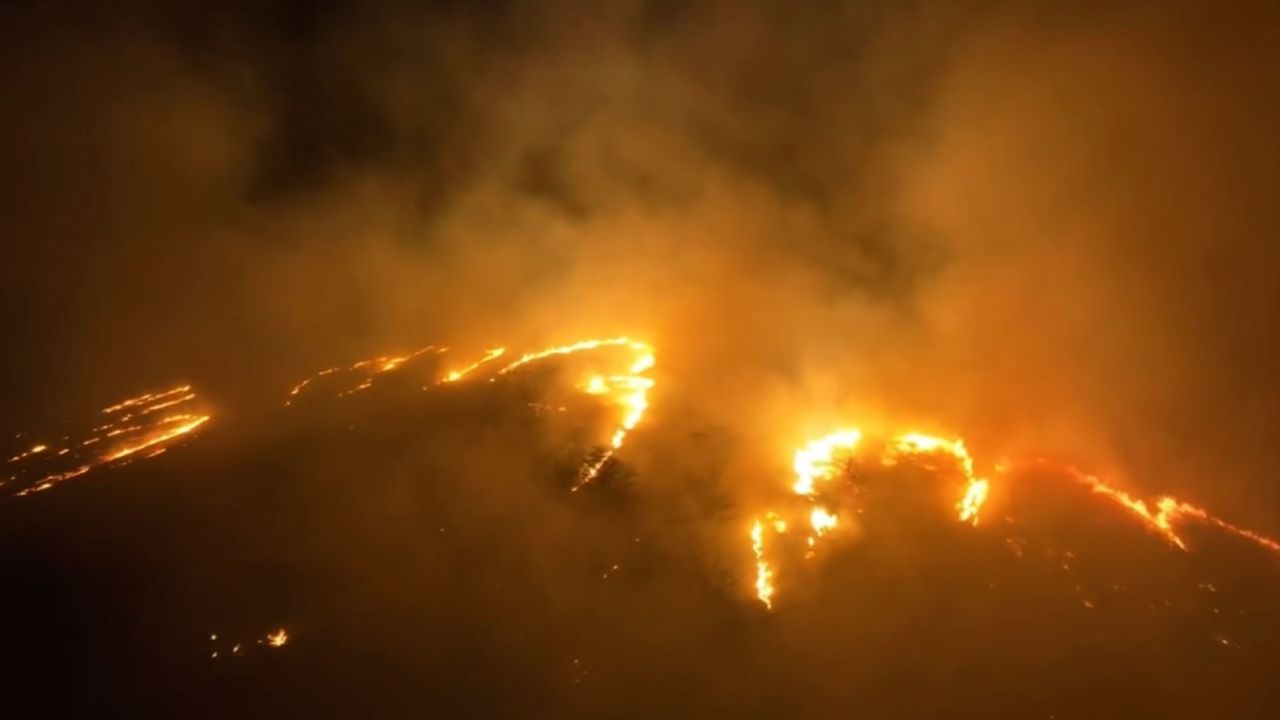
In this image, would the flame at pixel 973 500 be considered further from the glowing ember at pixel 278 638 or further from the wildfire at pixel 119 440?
the wildfire at pixel 119 440

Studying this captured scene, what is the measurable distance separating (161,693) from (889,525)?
8662 millimetres

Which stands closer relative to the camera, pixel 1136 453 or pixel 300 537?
pixel 300 537

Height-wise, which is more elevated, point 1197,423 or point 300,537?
point 300,537

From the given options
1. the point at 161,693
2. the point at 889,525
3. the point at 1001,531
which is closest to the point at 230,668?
the point at 161,693

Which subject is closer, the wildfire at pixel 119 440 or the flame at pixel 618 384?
the flame at pixel 618 384

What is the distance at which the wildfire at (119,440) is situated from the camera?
12898 millimetres

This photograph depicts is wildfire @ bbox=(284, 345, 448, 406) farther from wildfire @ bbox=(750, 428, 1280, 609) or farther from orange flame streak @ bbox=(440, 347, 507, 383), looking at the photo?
wildfire @ bbox=(750, 428, 1280, 609)

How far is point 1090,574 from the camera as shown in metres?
11.3

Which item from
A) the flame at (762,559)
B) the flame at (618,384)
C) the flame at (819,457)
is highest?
the flame at (618,384)

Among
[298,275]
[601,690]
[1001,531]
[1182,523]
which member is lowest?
[1182,523]

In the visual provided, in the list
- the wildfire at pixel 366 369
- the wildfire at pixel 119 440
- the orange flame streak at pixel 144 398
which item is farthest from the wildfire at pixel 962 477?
the orange flame streak at pixel 144 398

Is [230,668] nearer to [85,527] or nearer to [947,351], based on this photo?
[85,527]

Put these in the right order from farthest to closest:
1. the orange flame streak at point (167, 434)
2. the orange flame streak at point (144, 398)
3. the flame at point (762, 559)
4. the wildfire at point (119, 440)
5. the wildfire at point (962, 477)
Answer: the orange flame streak at point (144, 398) → the orange flame streak at point (167, 434) → the wildfire at point (119, 440) → the wildfire at point (962, 477) → the flame at point (762, 559)

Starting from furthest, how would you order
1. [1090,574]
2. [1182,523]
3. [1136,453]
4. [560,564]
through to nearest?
[1136,453]
[1182,523]
[1090,574]
[560,564]
